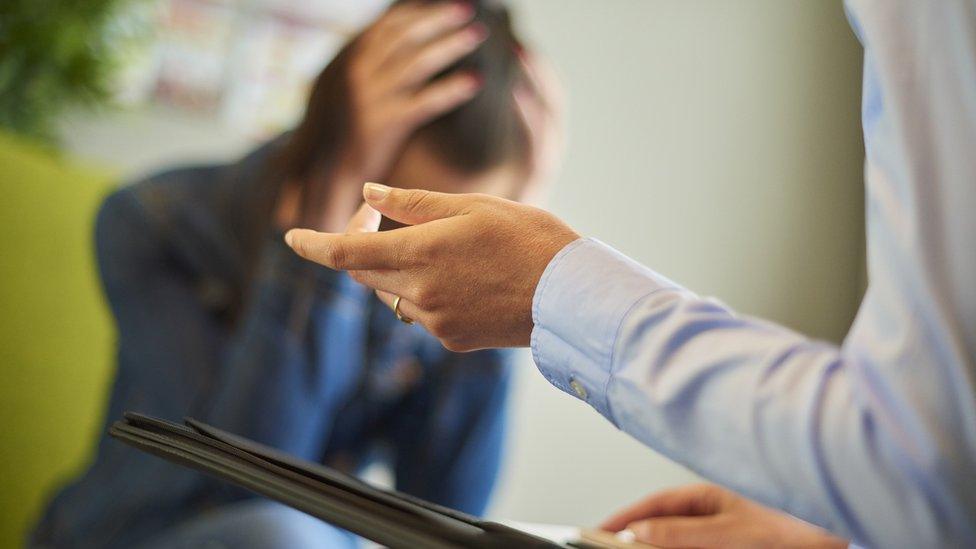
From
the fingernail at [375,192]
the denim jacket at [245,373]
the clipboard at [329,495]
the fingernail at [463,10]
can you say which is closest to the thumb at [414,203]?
the fingernail at [375,192]

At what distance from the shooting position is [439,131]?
3.06ft

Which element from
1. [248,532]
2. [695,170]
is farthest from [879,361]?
[695,170]

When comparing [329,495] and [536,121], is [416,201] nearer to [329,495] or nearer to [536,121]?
[329,495]

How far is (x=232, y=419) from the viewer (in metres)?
0.93

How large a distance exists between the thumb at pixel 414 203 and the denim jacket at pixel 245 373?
49cm

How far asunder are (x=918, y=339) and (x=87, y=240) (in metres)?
1.06

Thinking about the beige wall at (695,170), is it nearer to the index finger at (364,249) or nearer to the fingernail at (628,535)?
the fingernail at (628,535)

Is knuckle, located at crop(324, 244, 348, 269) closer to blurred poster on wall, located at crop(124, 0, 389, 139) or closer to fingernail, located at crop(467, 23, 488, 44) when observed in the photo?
fingernail, located at crop(467, 23, 488, 44)

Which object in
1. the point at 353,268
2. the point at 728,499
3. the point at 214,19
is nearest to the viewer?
the point at 353,268

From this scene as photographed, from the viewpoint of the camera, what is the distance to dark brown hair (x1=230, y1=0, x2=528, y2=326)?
940 millimetres

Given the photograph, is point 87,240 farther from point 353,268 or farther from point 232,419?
point 353,268

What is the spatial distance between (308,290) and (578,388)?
1.94ft

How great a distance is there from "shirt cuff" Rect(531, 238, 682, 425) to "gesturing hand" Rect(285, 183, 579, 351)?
11 millimetres

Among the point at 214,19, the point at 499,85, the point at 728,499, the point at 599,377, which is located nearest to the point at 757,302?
the point at 499,85
